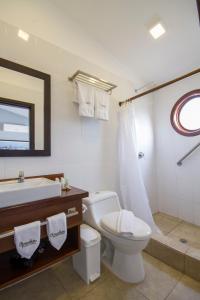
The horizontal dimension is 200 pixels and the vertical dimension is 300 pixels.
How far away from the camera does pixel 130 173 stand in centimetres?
208

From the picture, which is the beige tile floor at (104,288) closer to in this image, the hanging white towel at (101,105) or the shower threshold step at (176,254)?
the shower threshold step at (176,254)

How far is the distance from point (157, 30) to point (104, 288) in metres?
2.57

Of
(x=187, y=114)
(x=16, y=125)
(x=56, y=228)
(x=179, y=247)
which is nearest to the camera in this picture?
(x=56, y=228)

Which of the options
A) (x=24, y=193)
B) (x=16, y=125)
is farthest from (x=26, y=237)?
(x=16, y=125)

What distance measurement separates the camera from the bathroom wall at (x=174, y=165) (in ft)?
7.50

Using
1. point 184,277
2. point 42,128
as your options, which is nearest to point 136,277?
point 184,277

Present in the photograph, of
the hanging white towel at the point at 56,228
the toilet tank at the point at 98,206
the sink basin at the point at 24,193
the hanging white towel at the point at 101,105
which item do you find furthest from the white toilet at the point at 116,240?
the hanging white towel at the point at 101,105

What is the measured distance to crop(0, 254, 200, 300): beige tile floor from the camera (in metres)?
1.26

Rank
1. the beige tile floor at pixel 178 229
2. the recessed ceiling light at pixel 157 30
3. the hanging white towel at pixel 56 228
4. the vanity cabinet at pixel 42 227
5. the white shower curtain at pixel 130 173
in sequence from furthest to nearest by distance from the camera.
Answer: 1. the white shower curtain at pixel 130 173
2. the beige tile floor at pixel 178 229
3. the recessed ceiling light at pixel 157 30
4. the hanging white towel at pixel 56 228
5. the vanity cabinet at pixel 42 227

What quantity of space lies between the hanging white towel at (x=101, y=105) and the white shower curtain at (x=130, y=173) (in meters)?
0.34

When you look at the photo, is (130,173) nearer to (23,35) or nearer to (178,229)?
(178,229)

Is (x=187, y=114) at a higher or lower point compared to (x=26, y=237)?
higher

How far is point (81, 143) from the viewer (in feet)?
6.16

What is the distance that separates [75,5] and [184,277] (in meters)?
2.82
